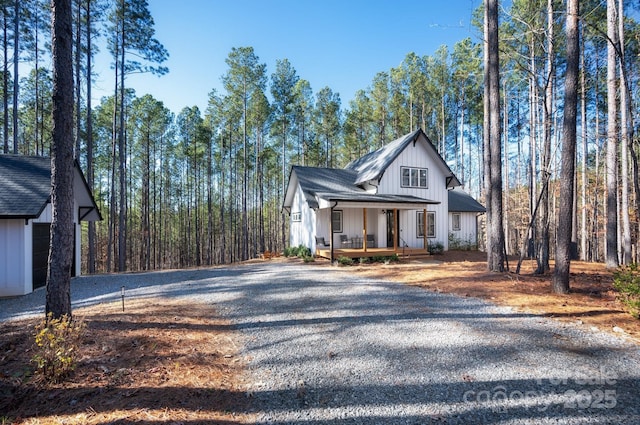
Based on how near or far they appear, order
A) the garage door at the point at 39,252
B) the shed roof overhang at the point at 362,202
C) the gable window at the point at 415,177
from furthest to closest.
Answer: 1. the gable window at the point at 415,177
2. the shed roof overhang at the point at 362,202
3. the garage door at the point at 39,252

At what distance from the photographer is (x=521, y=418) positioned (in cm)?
255

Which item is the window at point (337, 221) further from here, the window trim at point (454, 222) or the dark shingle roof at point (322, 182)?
the window trim at point (454, 222)

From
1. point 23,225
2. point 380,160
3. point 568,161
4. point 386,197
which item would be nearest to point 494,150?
point 568,161

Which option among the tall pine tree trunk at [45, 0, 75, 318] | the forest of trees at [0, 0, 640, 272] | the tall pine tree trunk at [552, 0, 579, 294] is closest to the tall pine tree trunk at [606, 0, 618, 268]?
the forest of trees at [0, 0, 640, 272]

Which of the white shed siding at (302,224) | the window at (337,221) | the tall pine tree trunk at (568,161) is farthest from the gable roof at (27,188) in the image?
the tall pine tree trunk at (568,161)

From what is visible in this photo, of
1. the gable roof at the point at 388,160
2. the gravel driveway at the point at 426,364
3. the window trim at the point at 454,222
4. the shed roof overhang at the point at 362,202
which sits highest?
the gable roof at the point at 388,160

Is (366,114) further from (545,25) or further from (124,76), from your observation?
(124,76)

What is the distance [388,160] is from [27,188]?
51.4 feet

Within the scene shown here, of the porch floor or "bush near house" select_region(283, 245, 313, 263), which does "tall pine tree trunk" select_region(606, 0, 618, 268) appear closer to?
the porch floor

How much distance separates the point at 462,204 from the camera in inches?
805

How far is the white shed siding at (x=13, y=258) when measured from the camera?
320 inches

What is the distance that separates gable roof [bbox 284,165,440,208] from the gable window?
1216mm

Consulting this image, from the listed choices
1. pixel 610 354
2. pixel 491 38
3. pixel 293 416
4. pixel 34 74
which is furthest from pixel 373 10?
pixel 34 74

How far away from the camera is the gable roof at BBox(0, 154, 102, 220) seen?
26.7 ft
